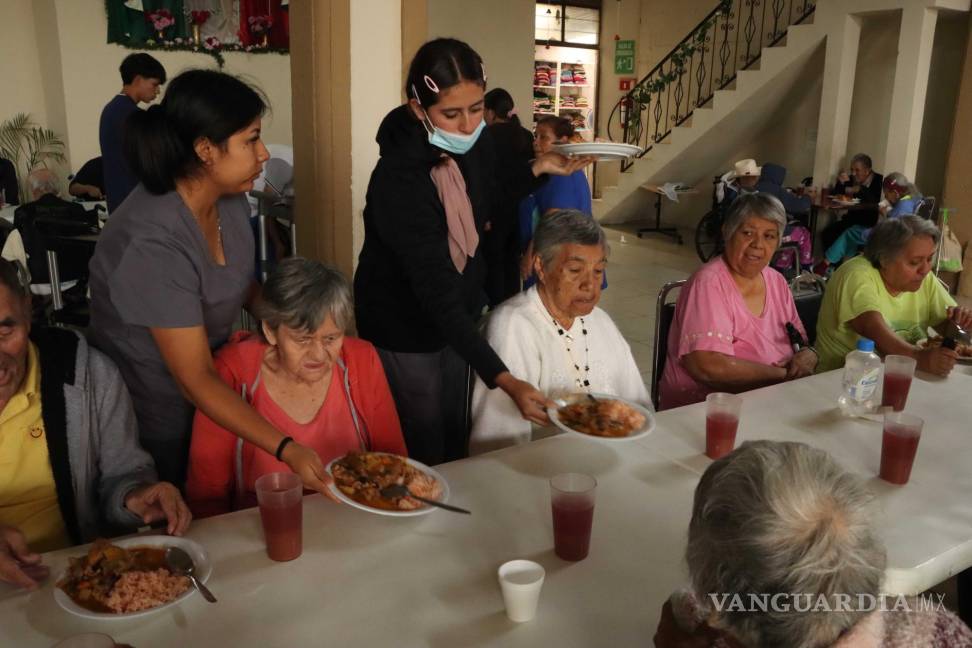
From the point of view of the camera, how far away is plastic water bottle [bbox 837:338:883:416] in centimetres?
209

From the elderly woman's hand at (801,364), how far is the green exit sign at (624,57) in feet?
32.2

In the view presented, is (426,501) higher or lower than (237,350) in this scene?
lower

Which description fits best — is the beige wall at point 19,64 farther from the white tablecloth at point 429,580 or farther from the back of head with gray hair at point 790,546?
the back of head with gray hair at point 790,546

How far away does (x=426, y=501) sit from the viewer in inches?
57.9

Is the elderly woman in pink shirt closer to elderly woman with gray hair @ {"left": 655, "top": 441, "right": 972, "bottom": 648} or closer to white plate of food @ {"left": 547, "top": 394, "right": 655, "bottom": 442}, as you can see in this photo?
white plate of food @ {"left": 547, "top": 394, "right": 655, "bottom": 442}

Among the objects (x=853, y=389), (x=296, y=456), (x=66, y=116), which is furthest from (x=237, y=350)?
(x=66, y=116)

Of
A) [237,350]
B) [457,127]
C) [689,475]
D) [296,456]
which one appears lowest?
[689,475]

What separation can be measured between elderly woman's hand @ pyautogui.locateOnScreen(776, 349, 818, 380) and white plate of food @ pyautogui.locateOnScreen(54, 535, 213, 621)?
1976 mm

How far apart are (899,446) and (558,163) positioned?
1.27 meters

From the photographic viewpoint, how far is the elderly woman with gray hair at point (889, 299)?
2.68m

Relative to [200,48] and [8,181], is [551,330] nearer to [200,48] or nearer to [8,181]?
[8,181]

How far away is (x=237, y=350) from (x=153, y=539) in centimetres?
57

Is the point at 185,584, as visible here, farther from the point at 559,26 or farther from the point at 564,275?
the point at 559,26

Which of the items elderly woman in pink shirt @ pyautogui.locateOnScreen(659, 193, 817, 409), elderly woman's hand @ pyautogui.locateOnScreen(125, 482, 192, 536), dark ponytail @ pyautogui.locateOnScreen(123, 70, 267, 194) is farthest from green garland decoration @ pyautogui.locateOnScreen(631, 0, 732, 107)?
elderly woman's hand @ pyautogui.locateOnScreen(125, 482, 192, 536)
